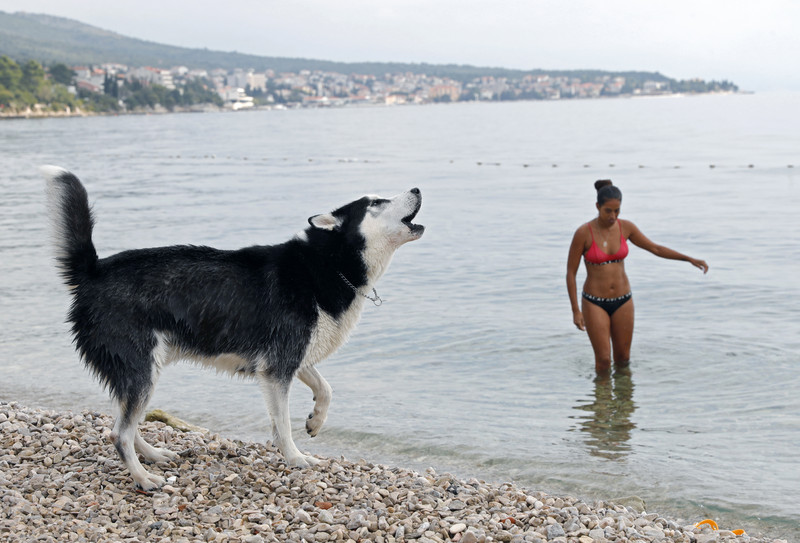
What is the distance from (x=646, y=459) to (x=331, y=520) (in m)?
3.36

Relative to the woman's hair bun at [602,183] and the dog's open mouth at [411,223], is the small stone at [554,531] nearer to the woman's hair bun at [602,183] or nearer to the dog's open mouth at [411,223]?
the dog's open mouth at [411,223]

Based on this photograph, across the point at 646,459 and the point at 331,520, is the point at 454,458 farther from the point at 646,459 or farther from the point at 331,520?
the point at 331,520

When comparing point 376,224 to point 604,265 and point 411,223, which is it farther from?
point 604,265

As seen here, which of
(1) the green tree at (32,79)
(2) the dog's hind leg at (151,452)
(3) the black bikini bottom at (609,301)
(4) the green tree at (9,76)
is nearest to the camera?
(2) the dog's hind leg at (151,452)

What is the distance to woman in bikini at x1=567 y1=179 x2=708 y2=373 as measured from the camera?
8.74m

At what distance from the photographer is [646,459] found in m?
7.25

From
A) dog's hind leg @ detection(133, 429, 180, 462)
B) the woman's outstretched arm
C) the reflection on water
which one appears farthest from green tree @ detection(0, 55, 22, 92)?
dog's hind leg @ detection(133, 429, 180, 462)

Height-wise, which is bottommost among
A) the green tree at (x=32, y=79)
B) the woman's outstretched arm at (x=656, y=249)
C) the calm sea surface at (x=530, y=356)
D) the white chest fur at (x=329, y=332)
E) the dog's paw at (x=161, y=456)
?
the green tree at (x=32, y=79)

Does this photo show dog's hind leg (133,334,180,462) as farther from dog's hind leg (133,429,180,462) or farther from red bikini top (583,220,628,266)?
red bikini top (583,220,628,266)

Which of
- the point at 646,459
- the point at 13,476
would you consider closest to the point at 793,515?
the point at 646,459

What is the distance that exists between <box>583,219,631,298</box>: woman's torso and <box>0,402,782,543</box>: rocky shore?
3.23 m

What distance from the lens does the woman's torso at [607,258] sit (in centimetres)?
875

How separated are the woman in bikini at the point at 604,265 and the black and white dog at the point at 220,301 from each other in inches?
134

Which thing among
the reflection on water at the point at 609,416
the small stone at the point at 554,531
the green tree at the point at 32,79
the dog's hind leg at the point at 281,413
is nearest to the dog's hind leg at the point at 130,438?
the dog's hind leg at the point at 281,413
